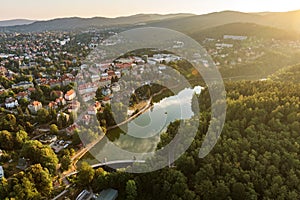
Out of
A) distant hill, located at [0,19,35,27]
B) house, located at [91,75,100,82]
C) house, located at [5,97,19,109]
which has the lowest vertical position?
house, located at [5,97,19,109]

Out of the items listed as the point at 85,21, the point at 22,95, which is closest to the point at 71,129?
the point at 22,95

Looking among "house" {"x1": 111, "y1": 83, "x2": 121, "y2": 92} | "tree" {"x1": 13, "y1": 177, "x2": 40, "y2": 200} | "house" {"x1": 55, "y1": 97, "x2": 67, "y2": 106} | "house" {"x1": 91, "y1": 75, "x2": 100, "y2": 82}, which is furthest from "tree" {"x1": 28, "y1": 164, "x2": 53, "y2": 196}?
"house" {"x1": 91, "y1": 75, "x2": 100, "y2": 82}

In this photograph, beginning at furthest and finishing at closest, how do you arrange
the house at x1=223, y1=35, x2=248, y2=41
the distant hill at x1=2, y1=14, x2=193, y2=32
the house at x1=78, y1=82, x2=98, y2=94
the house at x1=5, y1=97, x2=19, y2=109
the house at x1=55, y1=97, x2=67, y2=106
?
the distant hill at x1=2, y1=14, x2=193, y2=32 < the house at x1=223, y1=35, x2=248, y2=41 < the house at x1=78, y1=82, x2=98, y2=94 < the house at x1=5, y1=97, x2=19, y2=109 < the house at x1=55, y1=97, x2=67, y2=106

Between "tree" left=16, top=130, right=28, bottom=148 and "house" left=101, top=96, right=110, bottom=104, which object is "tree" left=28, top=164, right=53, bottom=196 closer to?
"tree" left=16, top=130, right=28, bottom=148

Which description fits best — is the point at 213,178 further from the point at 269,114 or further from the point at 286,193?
the point at 269,114

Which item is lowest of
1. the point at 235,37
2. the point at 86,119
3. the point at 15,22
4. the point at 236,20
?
the point at 86,119

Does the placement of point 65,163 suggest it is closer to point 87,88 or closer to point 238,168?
point 238,168

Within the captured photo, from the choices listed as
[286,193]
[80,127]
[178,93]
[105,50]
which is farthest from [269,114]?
[105,50]

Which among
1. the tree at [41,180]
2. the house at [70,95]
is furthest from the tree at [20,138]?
the house at [70,95]
